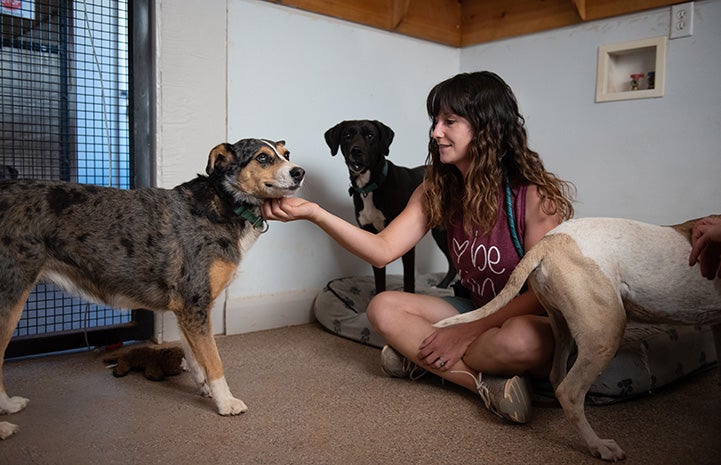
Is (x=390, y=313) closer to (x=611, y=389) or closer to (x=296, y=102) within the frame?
(x=611, y=389)

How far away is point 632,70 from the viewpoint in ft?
11.3

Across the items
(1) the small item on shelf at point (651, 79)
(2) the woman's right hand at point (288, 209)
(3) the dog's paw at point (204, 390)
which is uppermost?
(1) the small item on shelf at point (651, 79)

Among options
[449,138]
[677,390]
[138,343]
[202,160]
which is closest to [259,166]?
[449,138]

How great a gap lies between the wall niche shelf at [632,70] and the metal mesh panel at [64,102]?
8.72 ft

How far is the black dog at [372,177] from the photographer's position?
3134 mm

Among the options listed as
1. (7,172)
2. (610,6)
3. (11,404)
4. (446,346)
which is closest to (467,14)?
(610,6)

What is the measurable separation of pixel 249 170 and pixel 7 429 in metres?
1.16

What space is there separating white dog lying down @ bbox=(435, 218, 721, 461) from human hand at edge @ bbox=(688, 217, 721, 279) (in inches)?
1.2

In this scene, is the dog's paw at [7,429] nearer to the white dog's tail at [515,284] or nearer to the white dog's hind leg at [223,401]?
the white dog's hind leg at [223,401]

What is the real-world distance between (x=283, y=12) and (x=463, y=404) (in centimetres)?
231

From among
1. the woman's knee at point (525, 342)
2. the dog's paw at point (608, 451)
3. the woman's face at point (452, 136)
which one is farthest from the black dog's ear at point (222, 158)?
the dog's paw at point (608, 451)

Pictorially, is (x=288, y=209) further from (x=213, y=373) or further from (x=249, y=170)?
(x=213, y=373)

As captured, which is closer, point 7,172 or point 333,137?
point 7,172

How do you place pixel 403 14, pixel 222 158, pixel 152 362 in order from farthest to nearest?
pixel 403 14 < pixel 152 362 < pixel 222 158
